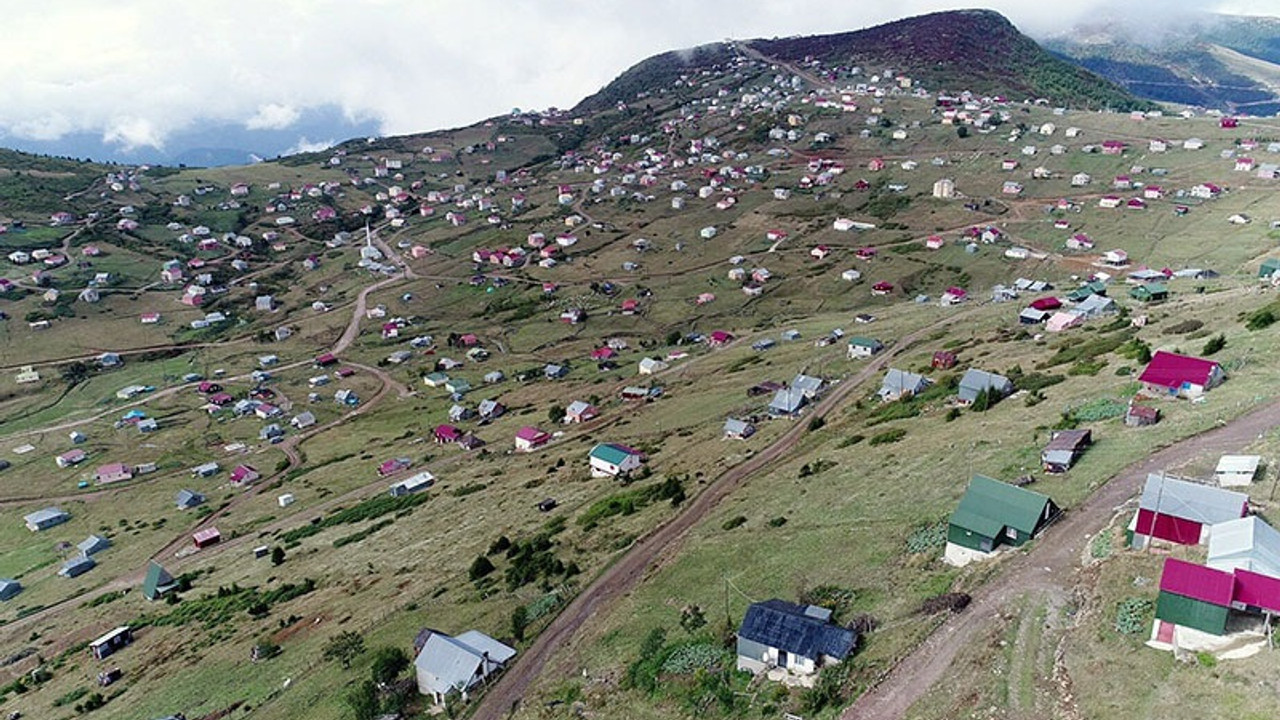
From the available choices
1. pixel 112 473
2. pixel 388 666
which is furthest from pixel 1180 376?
pixel 112 473

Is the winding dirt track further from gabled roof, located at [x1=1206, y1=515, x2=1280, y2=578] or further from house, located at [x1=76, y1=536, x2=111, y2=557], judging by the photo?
house, located at [x1=76, y1=536, x2=111, y2=557]

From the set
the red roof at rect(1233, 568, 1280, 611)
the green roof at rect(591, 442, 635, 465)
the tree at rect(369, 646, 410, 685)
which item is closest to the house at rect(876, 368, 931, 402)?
the green roof at rect(591, 442, 635, 465)

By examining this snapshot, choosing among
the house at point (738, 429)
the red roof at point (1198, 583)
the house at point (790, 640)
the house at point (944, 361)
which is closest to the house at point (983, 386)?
the house at point (944, 361)

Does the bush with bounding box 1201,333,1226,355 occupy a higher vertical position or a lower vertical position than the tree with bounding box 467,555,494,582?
higher

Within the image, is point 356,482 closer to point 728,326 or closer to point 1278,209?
point 728,326

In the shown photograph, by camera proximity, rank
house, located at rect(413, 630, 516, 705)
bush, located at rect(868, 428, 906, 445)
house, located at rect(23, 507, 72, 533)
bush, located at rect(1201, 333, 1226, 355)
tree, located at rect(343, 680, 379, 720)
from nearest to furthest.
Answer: tree, located at rect(343, 680, 379, 720)
house, located at rect(413, 630, 516, 705)
bush, located at rect(1201, 333, 1226, 355)
bush, located at rect(868, 428, 906, 445)
house, located at rect(23, 507, 72, 533)
